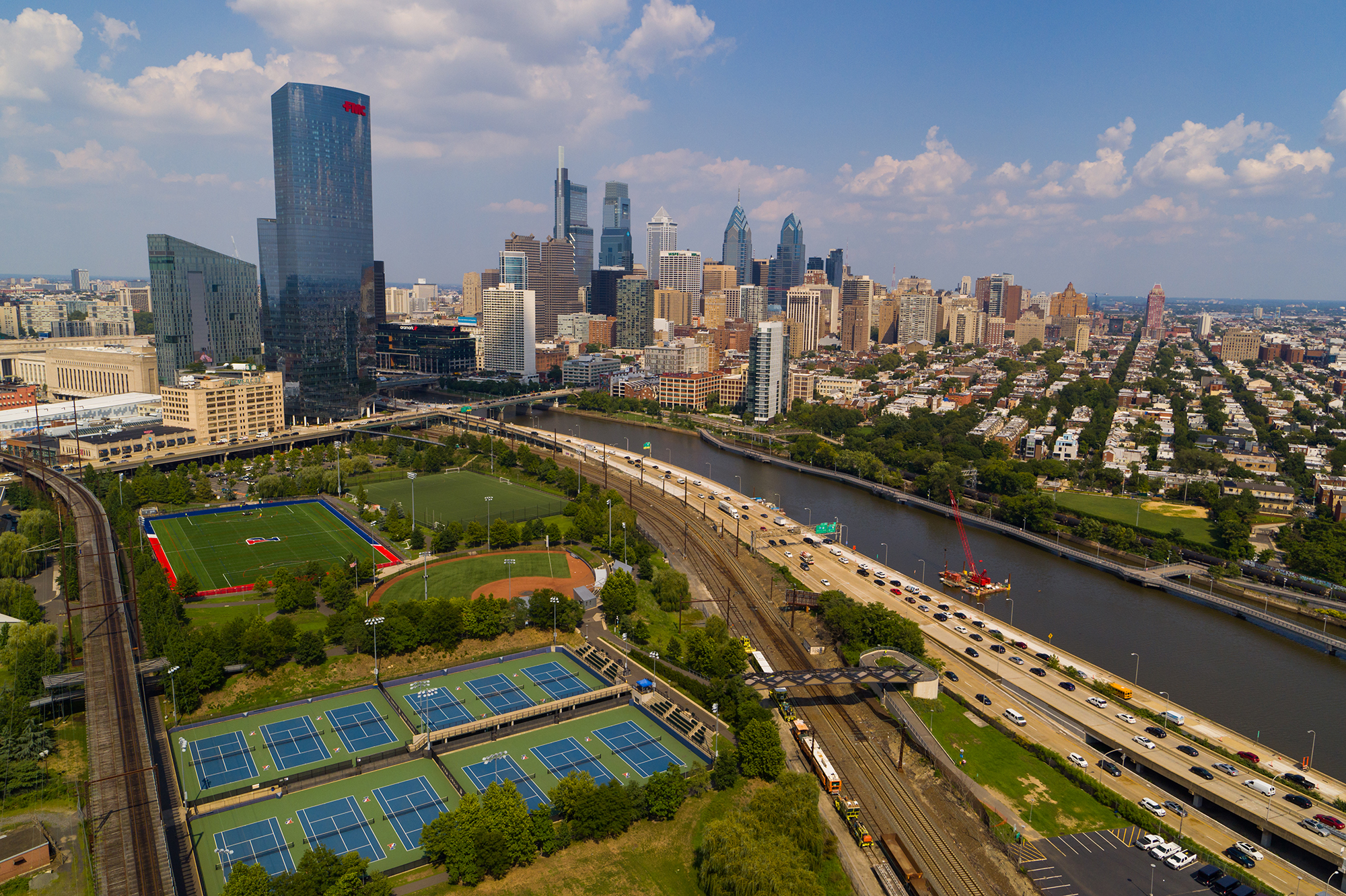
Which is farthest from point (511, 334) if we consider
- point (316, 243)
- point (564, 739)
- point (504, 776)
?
point (504, 776)

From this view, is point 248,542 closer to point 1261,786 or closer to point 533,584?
point 533,584

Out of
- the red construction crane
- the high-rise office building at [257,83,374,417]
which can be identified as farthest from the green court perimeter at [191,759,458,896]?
the high-rise office building at [257,83,374,417]

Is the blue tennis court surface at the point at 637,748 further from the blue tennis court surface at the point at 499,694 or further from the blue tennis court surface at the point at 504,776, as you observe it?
the blue tennis court surface at the point at 499,694

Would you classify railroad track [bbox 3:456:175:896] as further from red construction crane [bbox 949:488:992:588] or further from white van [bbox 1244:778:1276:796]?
red construction crane [bbox 949:488:992:588]

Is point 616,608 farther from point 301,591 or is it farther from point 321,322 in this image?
point 321,322

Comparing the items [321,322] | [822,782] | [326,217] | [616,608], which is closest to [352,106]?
[326,217]
